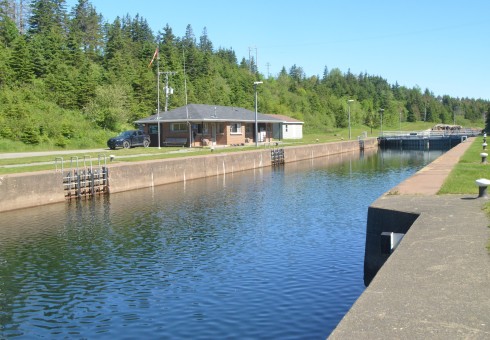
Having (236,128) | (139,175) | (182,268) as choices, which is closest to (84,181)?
(139,175)

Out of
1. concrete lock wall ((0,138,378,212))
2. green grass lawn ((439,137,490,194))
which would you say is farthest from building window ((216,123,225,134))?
green grass lawn ((439,137,490,194))

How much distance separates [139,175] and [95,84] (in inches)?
1617

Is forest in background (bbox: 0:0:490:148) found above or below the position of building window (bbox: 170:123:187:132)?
above

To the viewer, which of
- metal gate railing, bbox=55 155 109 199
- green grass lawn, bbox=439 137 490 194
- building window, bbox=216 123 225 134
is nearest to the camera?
green grass lawn, bbox=439 137 490 194

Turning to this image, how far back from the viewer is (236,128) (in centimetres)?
6712

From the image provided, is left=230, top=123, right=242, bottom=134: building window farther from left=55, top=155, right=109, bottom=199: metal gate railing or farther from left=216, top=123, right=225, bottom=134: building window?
left=55, top=155, right=109, bottom=199: metal gate railing

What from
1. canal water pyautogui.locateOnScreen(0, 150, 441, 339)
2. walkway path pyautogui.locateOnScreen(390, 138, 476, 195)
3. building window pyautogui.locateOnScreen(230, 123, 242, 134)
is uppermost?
building window pyautogui.locateOnScreen(230, 123, 242, 134)

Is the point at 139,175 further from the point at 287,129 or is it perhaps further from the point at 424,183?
the point at 287,129

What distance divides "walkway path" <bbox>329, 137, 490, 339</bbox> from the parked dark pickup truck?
4244cm

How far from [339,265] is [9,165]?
26.0 m

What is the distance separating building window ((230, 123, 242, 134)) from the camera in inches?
2600

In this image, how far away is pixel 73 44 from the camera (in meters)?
87.9

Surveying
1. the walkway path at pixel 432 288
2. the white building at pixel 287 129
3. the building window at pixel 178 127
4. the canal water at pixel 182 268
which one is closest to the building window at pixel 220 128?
the building window at pixel 178 127

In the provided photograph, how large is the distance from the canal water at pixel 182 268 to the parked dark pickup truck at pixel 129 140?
2254 cm
